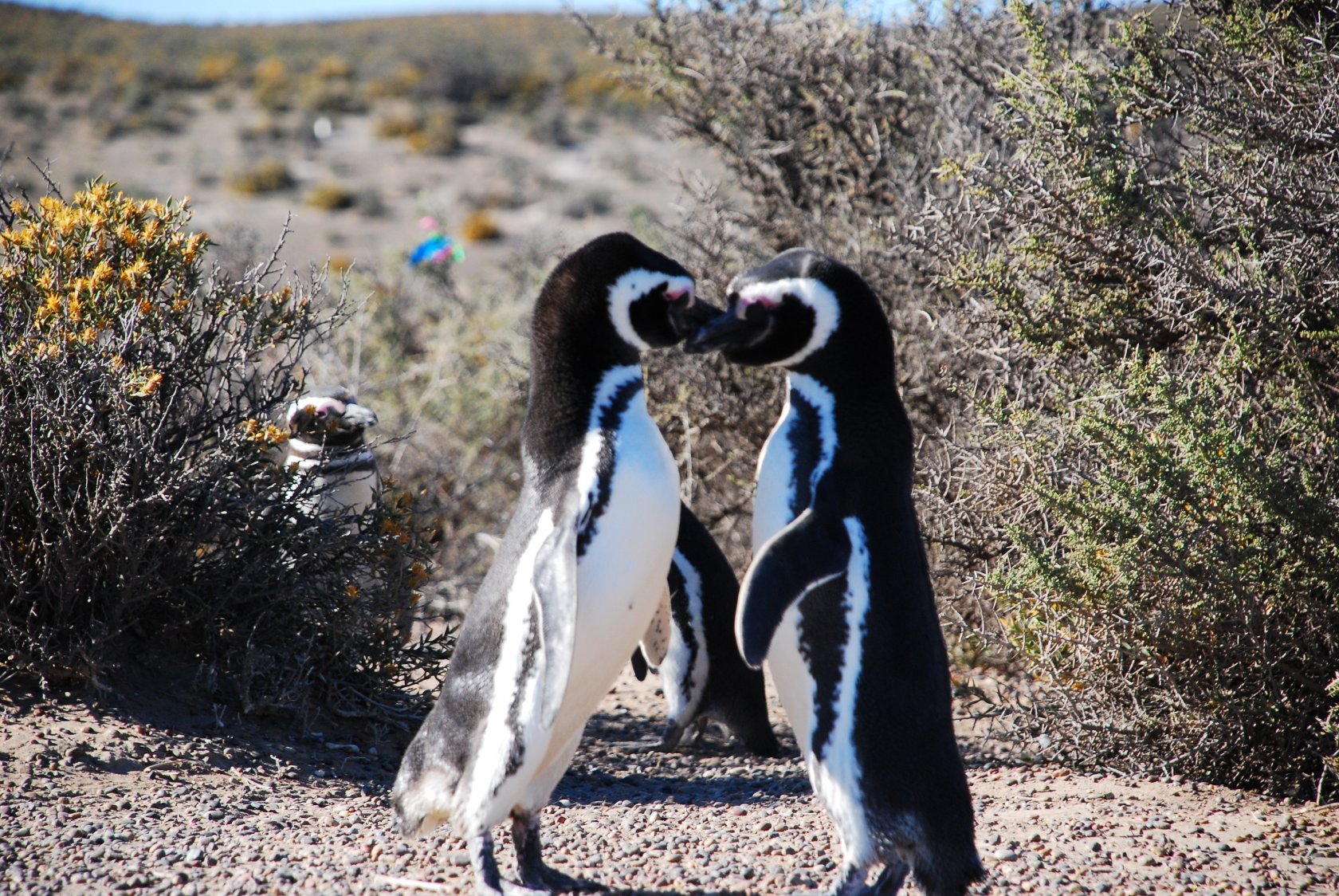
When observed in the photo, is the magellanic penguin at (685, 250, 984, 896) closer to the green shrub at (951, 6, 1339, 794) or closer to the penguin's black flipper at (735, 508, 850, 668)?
the penguin's black flipper at (735, 508, 850, 668)

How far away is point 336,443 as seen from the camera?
467 cm

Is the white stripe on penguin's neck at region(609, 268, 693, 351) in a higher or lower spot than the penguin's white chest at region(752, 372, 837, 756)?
higher

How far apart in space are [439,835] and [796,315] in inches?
71.8

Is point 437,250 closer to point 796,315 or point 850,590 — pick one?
point 796,315

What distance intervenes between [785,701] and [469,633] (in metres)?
0.80

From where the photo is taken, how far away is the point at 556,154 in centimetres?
→ 2762

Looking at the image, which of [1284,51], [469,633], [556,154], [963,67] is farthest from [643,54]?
[556,154]

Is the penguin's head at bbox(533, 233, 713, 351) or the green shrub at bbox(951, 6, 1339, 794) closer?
the penguin's head at bbox(533, 233, 713, 351)

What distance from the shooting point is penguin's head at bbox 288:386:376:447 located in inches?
177

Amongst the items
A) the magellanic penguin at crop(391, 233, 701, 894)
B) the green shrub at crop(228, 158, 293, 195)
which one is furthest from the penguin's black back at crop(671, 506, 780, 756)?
the green shrub at crop(228, 158, 293, 195)

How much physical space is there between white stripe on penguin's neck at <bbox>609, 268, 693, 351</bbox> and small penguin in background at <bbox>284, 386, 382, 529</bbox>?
6.03 ft

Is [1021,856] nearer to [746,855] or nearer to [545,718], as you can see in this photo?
[746,855]

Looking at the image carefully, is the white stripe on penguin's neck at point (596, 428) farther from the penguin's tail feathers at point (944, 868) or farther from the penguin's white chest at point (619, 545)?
the penguin's tail feathers at point (944, 868)

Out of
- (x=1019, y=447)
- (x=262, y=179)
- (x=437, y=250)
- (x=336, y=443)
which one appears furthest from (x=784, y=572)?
(x=262, y=179)
